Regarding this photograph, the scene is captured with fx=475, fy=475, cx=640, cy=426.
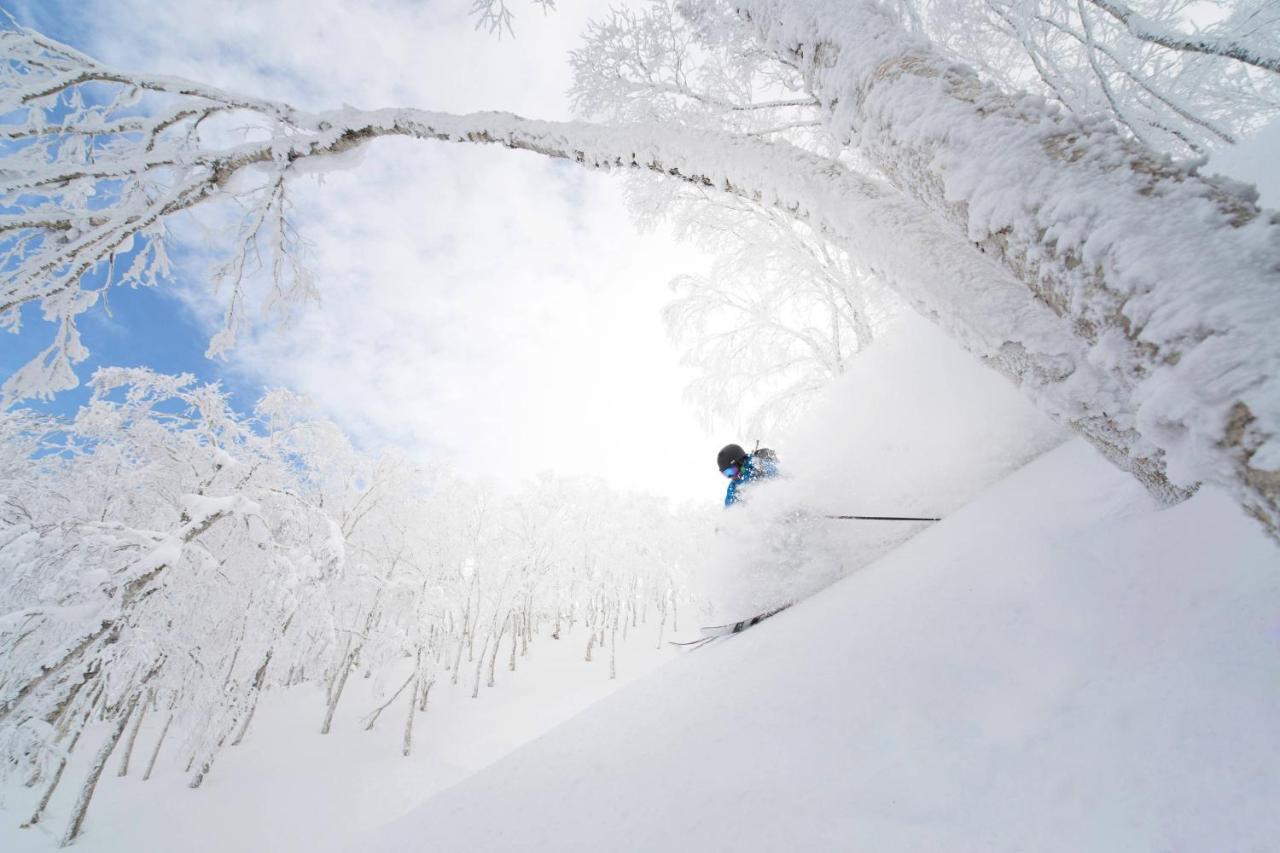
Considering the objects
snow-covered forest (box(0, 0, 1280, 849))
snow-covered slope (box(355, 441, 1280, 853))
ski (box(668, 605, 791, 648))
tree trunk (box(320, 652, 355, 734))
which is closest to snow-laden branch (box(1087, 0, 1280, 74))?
snow-covered forest (box(0, 0, 1280, 849))

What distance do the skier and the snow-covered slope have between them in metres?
2.78

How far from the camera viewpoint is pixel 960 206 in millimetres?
1135

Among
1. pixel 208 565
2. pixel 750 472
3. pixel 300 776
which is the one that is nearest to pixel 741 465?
pixel 750 472

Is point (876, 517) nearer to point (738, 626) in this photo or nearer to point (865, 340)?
point (738, 626)

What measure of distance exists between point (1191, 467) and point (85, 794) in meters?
18.4

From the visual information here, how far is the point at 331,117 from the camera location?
232cm

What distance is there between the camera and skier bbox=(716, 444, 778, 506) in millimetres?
5125

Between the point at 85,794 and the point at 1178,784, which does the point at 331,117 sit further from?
the point at 85,794

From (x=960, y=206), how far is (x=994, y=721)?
1.32 meters

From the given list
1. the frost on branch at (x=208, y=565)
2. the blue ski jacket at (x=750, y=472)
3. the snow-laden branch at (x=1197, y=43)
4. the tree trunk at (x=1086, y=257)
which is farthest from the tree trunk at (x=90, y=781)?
the snow-laden branch at (x=1197, y=43)

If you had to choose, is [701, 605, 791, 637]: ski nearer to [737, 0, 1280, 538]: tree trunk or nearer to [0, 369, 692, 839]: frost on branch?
[737, 0, 1280, 538]: tree trunk

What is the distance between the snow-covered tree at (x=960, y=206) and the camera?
727 mm

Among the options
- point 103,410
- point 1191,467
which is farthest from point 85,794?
point 1191,467

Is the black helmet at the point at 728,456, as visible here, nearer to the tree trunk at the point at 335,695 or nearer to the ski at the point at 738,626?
the ski at the point at 738,626
